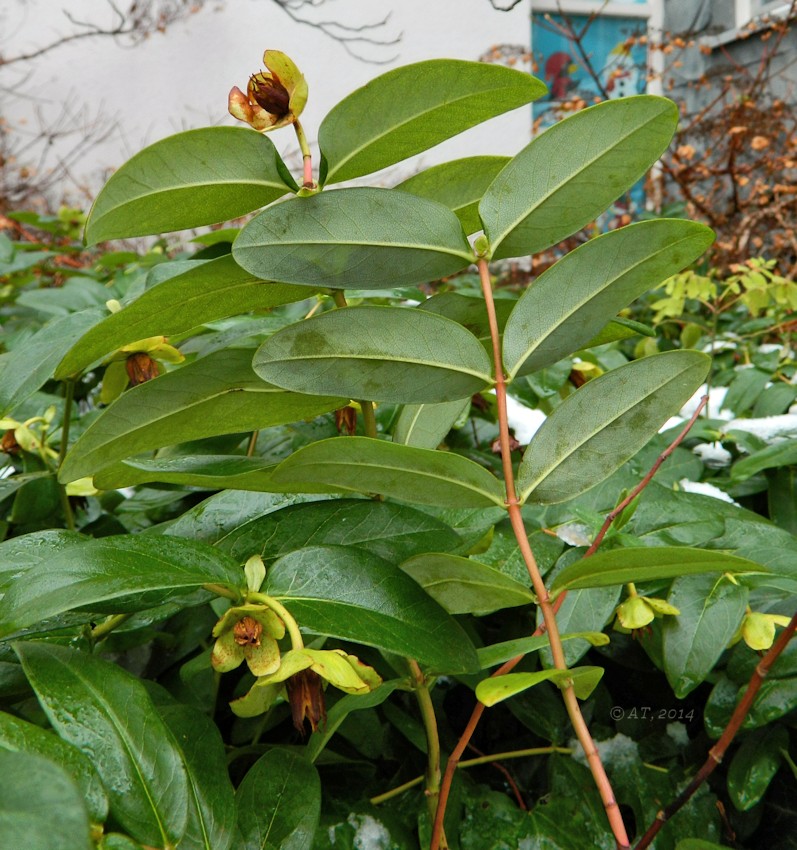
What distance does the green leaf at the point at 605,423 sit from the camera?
41cm

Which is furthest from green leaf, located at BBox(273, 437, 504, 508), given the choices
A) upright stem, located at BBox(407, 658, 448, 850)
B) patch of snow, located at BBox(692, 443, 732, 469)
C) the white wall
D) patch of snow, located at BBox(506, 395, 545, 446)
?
the white wall

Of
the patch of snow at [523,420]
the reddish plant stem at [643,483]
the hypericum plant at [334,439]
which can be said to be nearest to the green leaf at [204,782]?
the hypericum plant at [334,439]

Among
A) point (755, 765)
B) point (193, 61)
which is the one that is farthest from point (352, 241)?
point (193, 61)

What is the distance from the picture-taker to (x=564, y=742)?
2.03 feet

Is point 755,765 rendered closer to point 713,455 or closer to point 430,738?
point 430,738

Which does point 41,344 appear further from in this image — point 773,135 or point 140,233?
point 773,135

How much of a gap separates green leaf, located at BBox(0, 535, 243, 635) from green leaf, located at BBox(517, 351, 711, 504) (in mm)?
160

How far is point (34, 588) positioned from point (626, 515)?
0.38 metres

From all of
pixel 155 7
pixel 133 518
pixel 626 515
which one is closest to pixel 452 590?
pixel 626 515

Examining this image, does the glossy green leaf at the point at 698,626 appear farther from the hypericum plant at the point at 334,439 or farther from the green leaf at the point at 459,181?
the green leaf at the point at 459,181

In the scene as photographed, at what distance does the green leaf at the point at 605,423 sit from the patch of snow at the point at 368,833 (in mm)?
240

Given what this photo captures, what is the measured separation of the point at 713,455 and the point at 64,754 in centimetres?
81

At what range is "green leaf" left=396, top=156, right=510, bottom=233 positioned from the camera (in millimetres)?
495

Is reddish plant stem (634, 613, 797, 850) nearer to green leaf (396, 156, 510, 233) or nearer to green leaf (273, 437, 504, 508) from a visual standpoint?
green leaf (273, 437, 504, 508)
